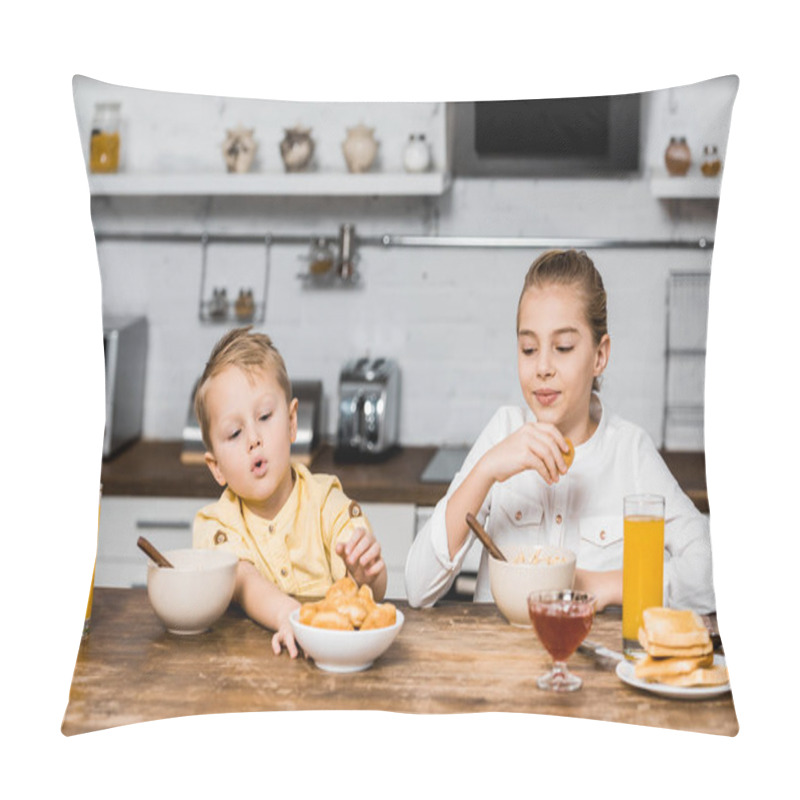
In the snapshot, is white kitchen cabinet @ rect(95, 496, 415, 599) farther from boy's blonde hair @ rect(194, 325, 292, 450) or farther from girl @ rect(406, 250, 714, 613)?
boy's blonde hair @ rect(194, 325, 292, 450)

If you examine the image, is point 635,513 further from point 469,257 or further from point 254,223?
point 254,223

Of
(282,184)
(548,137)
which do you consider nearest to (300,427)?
(282,184)

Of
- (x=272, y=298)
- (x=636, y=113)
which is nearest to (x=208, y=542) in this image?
(x=272, y=298)

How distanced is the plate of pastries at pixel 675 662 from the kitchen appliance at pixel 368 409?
1.95 ft

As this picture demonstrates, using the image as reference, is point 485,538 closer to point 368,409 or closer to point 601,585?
point 601,585

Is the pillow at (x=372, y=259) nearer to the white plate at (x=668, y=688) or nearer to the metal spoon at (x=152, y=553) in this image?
the metal spoon at (x=152, y=553)

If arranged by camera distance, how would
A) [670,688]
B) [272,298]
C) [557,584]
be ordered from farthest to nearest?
[272,298] → [557,584] → [670,688]

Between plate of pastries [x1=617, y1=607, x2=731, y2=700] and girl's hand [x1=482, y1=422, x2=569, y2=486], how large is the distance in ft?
1.03

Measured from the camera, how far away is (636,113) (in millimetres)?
2148

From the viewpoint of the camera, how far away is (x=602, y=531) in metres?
2.13

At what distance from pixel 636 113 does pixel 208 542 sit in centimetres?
107

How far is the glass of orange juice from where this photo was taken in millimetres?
2029

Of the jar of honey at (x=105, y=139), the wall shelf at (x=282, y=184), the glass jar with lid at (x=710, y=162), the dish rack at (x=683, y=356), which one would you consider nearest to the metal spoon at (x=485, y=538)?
the dish rack at (x=683, y=356)

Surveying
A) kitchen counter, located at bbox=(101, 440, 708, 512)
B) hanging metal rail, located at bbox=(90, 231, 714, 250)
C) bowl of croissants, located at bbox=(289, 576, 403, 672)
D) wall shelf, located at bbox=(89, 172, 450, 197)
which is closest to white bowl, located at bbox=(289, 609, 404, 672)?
bowl of croissants, located at bbox=(289, 576, 403, 672)
